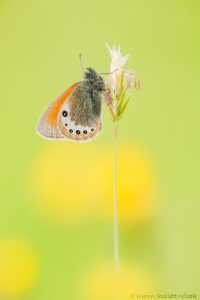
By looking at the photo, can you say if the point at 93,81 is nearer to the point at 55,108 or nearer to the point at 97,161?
the point at 55,108

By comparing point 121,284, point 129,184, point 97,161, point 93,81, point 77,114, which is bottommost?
point 121,284

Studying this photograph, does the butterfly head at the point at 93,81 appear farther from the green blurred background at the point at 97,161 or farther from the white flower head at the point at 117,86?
the green blurred background at the point at 97,161

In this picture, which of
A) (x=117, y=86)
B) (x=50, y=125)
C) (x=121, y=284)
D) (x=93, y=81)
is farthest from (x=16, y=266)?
(x=117, y=86)

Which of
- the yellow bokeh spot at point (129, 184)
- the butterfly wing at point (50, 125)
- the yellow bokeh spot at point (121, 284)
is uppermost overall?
the butterfly wing at point (50, 125)

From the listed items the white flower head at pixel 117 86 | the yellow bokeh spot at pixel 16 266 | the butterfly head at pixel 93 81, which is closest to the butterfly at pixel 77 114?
the butterfly head at pixel 93 81

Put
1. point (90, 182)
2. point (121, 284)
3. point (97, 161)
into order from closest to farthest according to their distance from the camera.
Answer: point (121, 284) → point (90, 182) → point (97, 161)

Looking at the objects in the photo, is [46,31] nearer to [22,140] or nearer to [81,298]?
[22,140]

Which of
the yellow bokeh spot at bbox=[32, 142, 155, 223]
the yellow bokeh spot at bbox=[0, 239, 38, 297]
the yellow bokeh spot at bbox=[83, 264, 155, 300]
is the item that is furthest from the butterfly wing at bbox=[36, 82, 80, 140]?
the yellow bokeh spot at bbox=[83, 264, 155, 300]
